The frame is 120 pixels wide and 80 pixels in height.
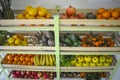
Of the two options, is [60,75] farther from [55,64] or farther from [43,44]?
[43,44]

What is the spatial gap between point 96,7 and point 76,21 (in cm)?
60

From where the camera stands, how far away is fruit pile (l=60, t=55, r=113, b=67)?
6.73ft

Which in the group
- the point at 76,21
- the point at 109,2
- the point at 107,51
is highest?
the point at 109,2

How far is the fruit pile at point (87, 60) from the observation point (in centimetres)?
205

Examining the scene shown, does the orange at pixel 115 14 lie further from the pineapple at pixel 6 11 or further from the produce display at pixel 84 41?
the pineapple at pixel 6 11

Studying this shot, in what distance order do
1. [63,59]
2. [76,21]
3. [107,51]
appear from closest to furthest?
[76,21], [107,51], [63,59]

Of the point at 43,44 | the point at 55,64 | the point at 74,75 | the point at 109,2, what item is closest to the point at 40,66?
the point at 55,64

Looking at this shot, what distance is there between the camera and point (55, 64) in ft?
6.88

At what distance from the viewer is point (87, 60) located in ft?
6.71

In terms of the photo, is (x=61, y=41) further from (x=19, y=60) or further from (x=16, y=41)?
(x=19, y=60)

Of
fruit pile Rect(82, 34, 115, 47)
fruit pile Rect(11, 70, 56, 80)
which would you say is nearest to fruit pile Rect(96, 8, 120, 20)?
fruit pile Rect(82, 34, 115, 47)

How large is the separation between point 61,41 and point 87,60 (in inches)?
15.6

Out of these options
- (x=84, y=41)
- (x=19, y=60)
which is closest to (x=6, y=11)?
(x=19, y=60)

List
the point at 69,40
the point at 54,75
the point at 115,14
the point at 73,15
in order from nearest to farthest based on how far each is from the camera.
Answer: the point at 115,14
the point at 73,15
the point at 69,40
the point at 54,75
